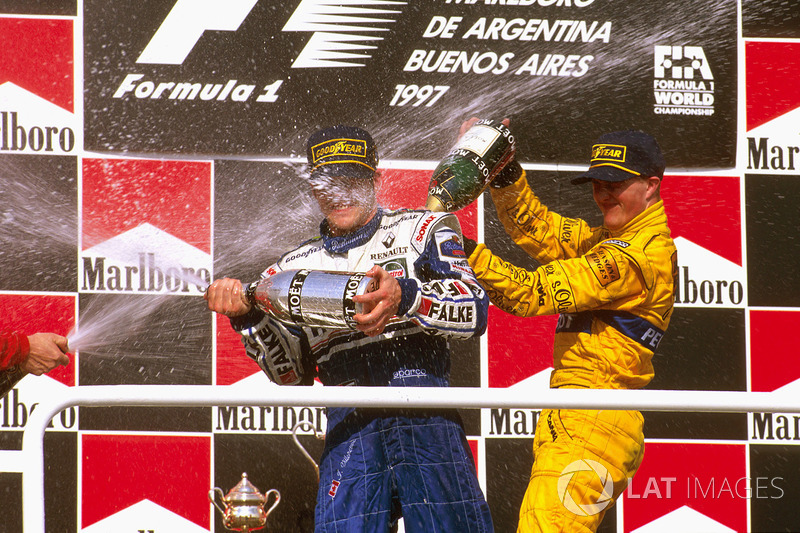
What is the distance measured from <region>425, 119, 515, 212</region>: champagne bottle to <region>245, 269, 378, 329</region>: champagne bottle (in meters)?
0.60

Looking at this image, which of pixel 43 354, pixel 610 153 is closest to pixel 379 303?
pixel 43 354

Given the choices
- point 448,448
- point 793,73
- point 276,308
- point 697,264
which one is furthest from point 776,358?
point 276,308

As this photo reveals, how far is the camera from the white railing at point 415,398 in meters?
1.73

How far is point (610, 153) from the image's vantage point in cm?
257

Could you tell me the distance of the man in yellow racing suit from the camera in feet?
7.58

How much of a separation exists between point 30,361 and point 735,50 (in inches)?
94.9

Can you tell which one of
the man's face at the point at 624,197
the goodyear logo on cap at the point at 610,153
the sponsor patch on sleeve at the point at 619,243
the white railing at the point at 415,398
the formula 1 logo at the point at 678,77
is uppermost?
the formula 1 logo at the point at 678,77

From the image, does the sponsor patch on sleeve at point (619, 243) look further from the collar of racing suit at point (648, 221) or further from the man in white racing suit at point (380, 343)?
the man in white racing suit at point (380, 343)

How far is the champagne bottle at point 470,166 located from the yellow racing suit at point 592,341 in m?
0.18

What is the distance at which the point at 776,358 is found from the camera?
10.4 feet

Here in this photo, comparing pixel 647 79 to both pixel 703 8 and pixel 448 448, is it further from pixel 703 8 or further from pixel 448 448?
pixel 448 448

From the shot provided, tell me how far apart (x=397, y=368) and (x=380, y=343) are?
7 cm

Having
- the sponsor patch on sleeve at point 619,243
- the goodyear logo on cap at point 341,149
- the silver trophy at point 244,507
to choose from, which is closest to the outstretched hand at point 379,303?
the goodyear logo on cap at point 341,149

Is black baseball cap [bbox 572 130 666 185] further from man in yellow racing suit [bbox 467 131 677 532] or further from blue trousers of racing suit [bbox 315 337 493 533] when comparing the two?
blue trousers of racing suit [bbox 315 337 493 533]
